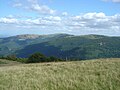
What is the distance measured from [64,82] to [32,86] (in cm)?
162

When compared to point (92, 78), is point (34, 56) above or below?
below

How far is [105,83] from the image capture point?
43.2ft

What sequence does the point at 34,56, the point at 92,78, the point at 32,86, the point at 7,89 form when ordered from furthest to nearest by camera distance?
the point at 34,56
the point at 92,78
the point at 32,86
the point at 7,89

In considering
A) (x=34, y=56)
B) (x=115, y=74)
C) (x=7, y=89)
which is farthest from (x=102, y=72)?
(x=34, y=56)

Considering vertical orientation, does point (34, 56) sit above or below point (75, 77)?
below

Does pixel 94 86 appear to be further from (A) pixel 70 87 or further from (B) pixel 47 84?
(B) pixel 47 84

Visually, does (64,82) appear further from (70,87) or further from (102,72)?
(102,72)

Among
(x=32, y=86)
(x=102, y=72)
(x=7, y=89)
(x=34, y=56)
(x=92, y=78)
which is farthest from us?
(x=34, y=56)

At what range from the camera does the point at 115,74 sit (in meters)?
15.0

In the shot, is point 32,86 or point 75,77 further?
point 75,77

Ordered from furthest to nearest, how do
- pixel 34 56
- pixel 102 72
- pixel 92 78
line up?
1. pixel 34 56
2. pixel 102 72
3. pixel 92 78

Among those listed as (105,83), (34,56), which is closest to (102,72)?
(105,83)

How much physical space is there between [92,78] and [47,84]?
2.58 metres

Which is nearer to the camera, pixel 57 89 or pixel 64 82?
pixel 57 89
